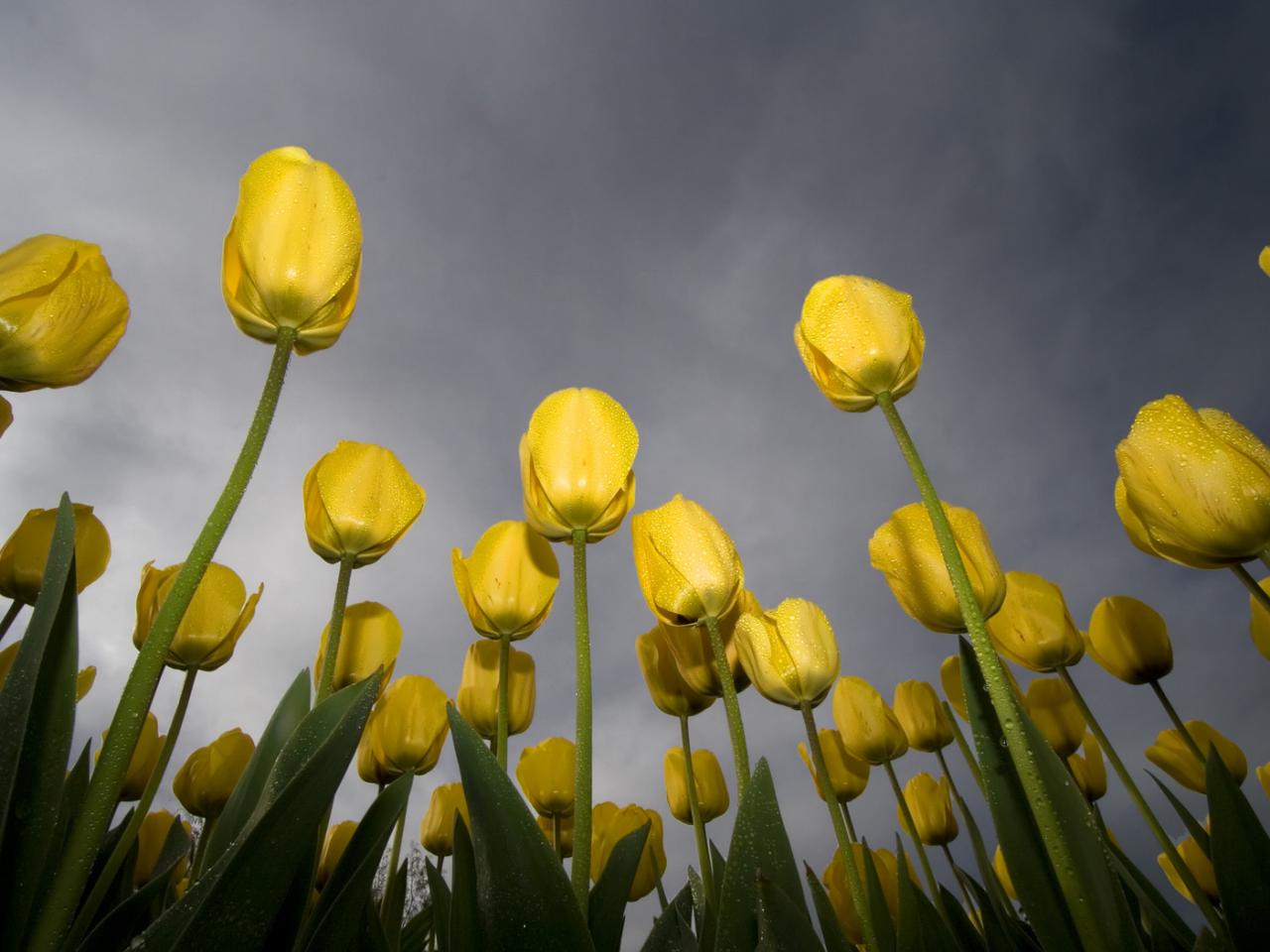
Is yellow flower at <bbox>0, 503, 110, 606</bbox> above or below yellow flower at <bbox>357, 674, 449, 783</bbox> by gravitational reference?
above

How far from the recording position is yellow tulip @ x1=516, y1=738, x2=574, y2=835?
2.58 metres

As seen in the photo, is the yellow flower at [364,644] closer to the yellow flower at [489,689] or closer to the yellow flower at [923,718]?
the yellow flower at [489,689]

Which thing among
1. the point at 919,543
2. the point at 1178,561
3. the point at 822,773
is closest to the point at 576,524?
the point at 822,773

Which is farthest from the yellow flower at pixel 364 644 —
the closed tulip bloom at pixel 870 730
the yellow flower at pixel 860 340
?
the closed tulip bloom at pixel 870 730

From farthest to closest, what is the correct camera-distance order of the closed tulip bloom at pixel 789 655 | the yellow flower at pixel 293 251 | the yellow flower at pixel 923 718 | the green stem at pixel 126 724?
the yellow flower at pixel 923 718 < the closed tulip bloom at pixel 789 655 < the yellow flower at pixel 293 251 < the green stem at pixel 126 724

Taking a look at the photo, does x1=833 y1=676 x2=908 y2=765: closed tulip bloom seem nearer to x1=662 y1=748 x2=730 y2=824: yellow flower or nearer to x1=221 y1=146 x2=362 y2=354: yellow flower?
x1=662 y1=748 x2=730 y2=824: yellow flower

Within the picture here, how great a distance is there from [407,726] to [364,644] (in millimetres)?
352

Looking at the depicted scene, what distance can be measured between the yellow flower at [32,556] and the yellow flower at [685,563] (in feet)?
4.36

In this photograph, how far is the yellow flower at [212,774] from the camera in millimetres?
2062

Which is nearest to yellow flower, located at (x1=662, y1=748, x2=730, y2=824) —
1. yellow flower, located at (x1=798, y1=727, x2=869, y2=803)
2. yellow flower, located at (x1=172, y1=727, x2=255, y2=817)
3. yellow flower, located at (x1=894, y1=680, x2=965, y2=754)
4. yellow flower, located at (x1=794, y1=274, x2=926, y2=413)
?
yellow flower, located at (x1=798, y1=727, x2=869, y2=803)

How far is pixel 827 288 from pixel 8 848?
58.8 inches

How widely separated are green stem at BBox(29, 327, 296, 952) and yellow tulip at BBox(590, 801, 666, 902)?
1898 mm

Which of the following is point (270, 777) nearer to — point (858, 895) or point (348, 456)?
point (348, 456)

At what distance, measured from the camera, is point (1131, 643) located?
7.71ft
